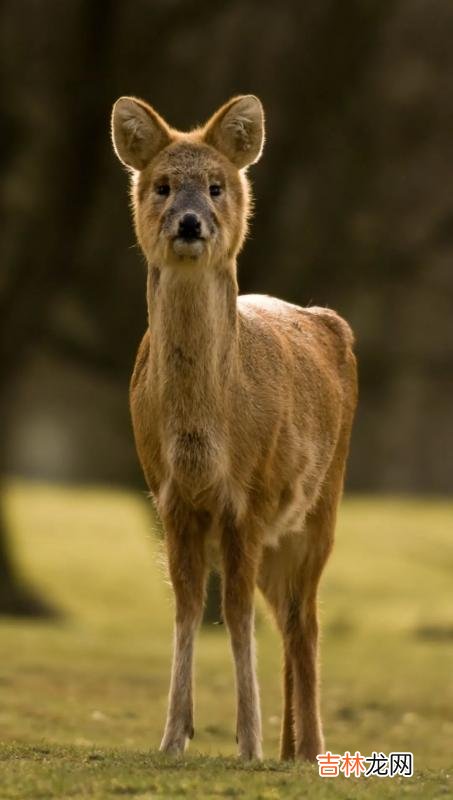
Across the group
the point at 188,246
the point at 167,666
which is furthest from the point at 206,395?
the point at 167,666

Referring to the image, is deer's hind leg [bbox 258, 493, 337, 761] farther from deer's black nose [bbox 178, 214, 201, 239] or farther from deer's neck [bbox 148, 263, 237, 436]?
deer's black nose [bbox 178, 214, 201, 239]

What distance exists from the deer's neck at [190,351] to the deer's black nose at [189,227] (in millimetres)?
220

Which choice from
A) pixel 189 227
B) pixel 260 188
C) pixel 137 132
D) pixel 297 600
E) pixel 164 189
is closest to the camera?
pixel 189 227

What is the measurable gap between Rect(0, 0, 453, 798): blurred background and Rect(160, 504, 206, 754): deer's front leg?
37.0 ft

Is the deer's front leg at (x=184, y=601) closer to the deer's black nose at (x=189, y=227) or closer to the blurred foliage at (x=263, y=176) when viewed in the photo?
the deer's black nose at (x=189, y=227)

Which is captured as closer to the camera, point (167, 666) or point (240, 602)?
point (240, 602)

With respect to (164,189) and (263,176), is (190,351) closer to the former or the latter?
(164,189)

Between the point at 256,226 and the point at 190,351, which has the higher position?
the point at 190,351

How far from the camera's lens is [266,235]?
75.7ft

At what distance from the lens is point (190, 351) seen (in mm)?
8984

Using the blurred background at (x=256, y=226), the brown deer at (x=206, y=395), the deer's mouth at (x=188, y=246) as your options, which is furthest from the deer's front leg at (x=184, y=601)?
the blurred background at (x=256, y=226)

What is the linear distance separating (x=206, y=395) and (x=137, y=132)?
1393 mm

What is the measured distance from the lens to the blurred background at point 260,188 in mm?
22125

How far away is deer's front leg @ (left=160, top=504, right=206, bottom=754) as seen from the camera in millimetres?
8930
